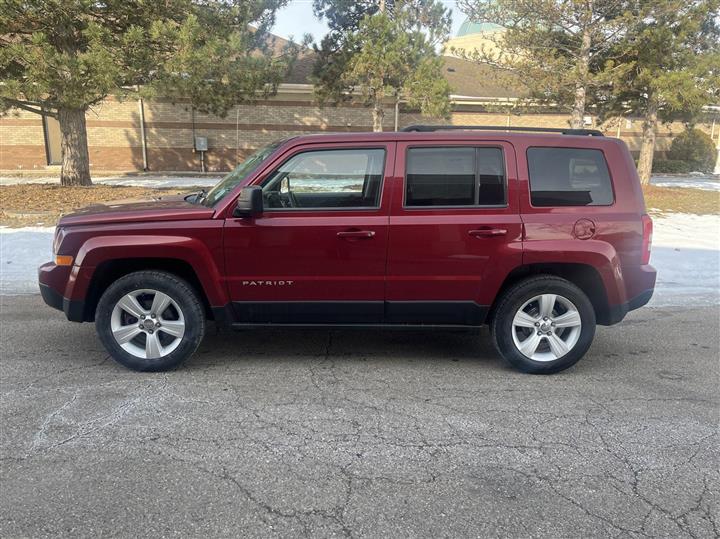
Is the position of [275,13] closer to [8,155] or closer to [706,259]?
[706,259]

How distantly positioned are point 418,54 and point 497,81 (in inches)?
98.0

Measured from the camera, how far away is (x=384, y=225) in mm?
4129

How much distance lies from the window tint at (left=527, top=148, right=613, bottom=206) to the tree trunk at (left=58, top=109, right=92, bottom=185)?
1260 centimetres

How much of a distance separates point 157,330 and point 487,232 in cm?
264

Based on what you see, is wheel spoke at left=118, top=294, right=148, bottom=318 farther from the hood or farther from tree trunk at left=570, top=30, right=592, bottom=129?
tree trunk at left=570, top=30, right=592, bottom=129

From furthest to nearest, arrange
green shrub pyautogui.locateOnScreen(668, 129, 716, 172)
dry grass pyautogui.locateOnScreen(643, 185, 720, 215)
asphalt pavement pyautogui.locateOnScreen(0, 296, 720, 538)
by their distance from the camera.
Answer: green shrub pyautogui.locateOnScreen(668, 129, 716, 172) < dry grass pyautogui.locateOnScreen(643, 185, 720, 215) < asphalt pavement pyautogui.locateOnScreen(0, 296, 720, 538)

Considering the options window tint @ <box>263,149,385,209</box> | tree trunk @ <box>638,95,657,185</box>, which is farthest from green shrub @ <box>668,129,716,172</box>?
Answer: window tint @ <box>263,149,385,209</box>

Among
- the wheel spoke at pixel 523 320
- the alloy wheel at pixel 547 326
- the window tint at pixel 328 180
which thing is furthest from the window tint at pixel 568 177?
the window tint at pixel 328 180

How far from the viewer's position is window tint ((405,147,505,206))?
4.18 metres

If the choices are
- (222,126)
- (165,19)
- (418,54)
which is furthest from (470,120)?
(165,19)

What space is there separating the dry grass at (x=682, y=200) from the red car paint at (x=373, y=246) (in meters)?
10.8

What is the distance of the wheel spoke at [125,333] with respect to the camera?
4.23 m

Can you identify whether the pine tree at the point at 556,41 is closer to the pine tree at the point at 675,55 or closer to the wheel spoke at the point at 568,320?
the pine tree at the point at 675,55

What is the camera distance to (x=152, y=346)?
4.25 metres
